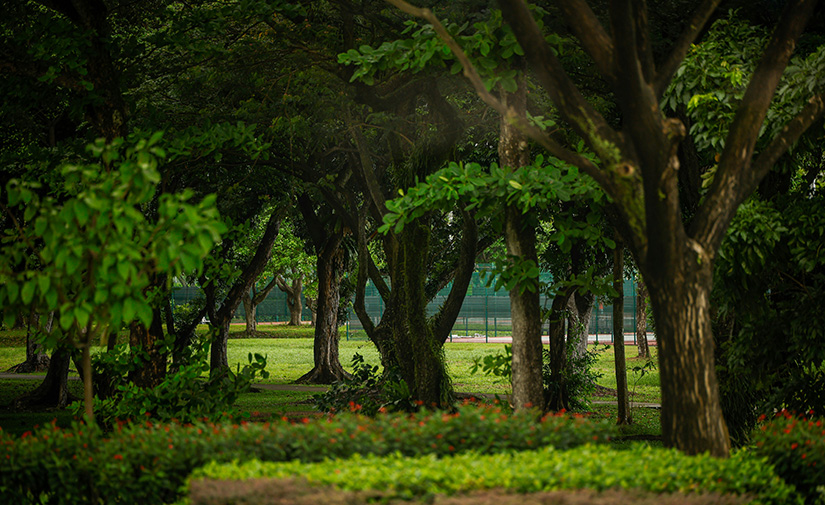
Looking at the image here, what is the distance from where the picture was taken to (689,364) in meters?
5.79

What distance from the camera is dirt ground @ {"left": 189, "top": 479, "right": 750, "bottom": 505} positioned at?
416 cm

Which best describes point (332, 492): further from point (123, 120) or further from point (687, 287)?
point (123, 120)

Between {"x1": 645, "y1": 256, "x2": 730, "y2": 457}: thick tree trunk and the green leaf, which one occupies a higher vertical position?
the green leaf

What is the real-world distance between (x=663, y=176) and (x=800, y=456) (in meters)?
2.11

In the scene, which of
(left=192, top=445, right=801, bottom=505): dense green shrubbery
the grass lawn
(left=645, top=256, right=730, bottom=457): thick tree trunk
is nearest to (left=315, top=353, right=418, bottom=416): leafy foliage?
the grass lawn

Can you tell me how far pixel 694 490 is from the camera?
468 cm

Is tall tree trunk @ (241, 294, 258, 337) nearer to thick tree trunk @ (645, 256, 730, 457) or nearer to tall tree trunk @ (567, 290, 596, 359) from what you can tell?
tall tree trunk @ (567, 290, 596, 359)

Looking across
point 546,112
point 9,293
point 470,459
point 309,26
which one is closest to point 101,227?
point 9,293

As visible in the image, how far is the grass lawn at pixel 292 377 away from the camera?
1517 cm

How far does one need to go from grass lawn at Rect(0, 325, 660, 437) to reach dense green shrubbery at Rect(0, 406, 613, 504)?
54.2 inches

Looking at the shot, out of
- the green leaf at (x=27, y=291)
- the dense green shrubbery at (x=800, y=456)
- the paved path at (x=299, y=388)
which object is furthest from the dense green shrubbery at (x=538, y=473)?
the paved path at (x=299, y=388)

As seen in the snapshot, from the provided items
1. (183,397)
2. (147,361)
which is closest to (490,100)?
(183,397)

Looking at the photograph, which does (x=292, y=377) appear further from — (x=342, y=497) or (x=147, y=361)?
(x=342, y=497)

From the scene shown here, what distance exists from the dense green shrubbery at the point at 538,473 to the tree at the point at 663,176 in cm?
65
